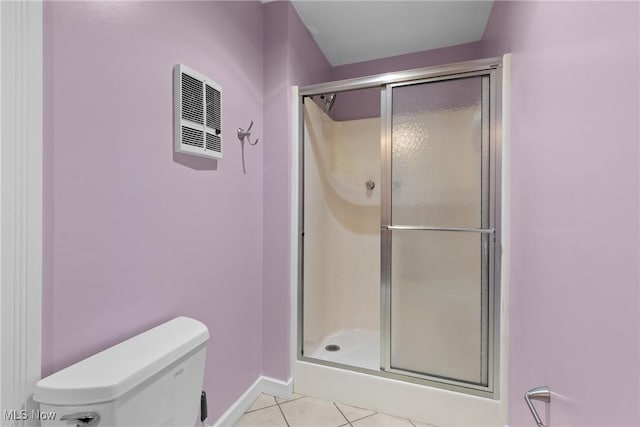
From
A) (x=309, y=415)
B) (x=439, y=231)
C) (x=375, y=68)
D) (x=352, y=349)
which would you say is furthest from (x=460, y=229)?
(x=375, y=68)

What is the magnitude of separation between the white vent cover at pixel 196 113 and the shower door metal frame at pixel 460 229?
63cm

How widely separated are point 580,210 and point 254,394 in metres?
1.84

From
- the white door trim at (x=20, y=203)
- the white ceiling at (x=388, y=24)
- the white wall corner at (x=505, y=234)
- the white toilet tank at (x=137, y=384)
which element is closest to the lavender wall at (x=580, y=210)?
the white wall corner at (x=505, y=234)

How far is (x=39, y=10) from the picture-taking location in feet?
2.48

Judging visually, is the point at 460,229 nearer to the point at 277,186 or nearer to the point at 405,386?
the point at 405,386

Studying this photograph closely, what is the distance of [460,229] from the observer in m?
1.60

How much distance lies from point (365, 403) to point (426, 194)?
4.22ft

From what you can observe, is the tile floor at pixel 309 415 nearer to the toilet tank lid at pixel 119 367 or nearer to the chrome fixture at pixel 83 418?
the toilet tank lid at pixel 119 367

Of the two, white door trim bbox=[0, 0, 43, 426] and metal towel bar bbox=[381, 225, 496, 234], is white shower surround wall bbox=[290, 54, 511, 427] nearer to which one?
metal towel bar bbox=[381, 225, 496, 234]

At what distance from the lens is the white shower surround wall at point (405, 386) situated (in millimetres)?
1475

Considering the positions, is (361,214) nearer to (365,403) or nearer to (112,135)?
(365,403)

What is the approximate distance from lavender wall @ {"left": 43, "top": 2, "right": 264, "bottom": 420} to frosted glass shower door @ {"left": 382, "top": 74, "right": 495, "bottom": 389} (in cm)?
88

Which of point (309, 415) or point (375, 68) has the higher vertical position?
point (375, 68)

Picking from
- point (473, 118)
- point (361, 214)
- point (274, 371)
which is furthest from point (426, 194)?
point (274, 371)
